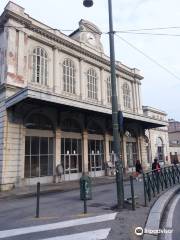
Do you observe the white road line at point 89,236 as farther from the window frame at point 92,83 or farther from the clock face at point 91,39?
the clock face at point 91,39

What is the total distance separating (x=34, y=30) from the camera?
19.5 metres

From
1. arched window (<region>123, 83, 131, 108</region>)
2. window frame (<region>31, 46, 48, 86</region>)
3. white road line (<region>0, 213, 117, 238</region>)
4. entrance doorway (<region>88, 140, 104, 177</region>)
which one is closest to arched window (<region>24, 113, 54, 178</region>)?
window frame (<region>31, 46, 48, 86</region>)

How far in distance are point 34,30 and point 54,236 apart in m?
17.7

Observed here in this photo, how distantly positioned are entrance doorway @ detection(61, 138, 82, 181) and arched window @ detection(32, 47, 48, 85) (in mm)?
5317

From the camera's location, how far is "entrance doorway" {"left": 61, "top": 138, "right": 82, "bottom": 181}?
1995cm

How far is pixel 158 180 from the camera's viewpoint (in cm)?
1065

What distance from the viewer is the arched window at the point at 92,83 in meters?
24.1

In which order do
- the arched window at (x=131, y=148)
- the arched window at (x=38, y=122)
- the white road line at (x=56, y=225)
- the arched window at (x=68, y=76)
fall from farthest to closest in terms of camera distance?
the arched window at (x=131, y=148) → the arched window at (x=68, y=76) → the arched window at (x=38, y=122) → the white road line at (x=56, y=225)

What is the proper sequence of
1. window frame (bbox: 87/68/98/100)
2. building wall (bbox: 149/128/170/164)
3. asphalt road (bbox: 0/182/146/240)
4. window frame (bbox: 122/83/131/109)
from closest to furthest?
asphalt road (bbox: 0/182/146/240)
window frame (bbox: 87/68/98/100)
window frame (bbox: 122/83/131/109)
building wall (bbox: 149/128/170/164)

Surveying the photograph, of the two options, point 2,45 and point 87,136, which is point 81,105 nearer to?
point 87,136

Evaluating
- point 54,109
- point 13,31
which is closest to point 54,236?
point 54,109
